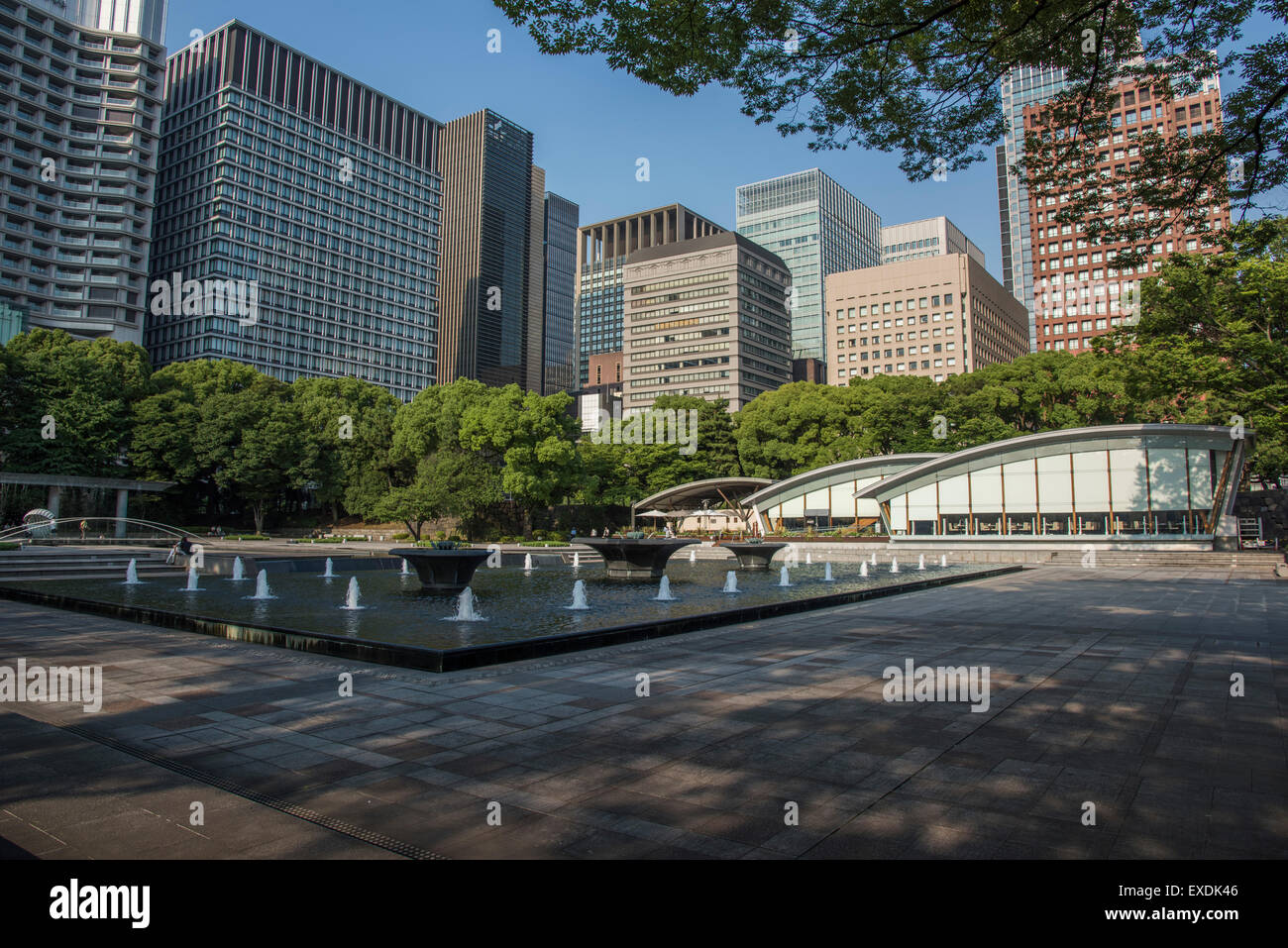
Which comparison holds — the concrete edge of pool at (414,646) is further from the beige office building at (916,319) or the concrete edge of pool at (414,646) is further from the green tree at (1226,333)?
the beige office building at (916,319)

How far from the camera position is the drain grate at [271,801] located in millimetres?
3986

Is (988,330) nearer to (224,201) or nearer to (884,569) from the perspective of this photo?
(884,569)

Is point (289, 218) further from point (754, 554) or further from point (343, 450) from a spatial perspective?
point (754, 554)

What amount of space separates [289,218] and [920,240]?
13777cm

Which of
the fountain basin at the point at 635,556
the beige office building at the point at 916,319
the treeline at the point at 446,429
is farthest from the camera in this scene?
the beige office building at the point at 916,319

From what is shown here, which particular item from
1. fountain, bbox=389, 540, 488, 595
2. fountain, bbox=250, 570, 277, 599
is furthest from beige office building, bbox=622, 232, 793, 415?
fountain, bbox=250, 570, 277, 599

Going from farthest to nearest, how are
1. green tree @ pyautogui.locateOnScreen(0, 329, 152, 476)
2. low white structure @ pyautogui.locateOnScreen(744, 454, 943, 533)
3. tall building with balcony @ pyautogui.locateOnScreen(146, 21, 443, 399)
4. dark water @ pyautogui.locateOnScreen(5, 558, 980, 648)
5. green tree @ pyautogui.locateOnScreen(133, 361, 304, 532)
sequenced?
tall building with balcony @ pyautogui.locateOnScreen(146, 21, 443, 399), green tree @ pyautogui.locateOnScreen(133, 361, 304, 532), low white structure @ pyautogui.locateOnScreen(744, 454, 943, 533), green tree @ pyautogui.locateOnScreen(0, 329, 152, 476), dark water @ pyautogui.locateOnScreen(5, 558, 980, 648)

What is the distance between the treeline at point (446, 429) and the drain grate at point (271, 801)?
118ft

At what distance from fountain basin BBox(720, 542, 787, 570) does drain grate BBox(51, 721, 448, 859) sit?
22823mm

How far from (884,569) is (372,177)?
418 feet

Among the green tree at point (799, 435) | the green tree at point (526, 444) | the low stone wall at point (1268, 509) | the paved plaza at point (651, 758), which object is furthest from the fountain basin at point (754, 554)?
the low stone wall at point (1268, 509)

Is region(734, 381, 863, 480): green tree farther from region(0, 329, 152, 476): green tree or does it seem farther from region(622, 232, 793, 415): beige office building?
region(622, 232, 793, 415): beige office building

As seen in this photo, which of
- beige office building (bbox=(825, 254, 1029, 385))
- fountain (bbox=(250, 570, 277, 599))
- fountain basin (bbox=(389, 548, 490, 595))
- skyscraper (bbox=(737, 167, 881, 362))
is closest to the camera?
fountain (bbox=(250, 570, 277, 599))

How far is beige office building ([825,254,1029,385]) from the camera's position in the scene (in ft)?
396
